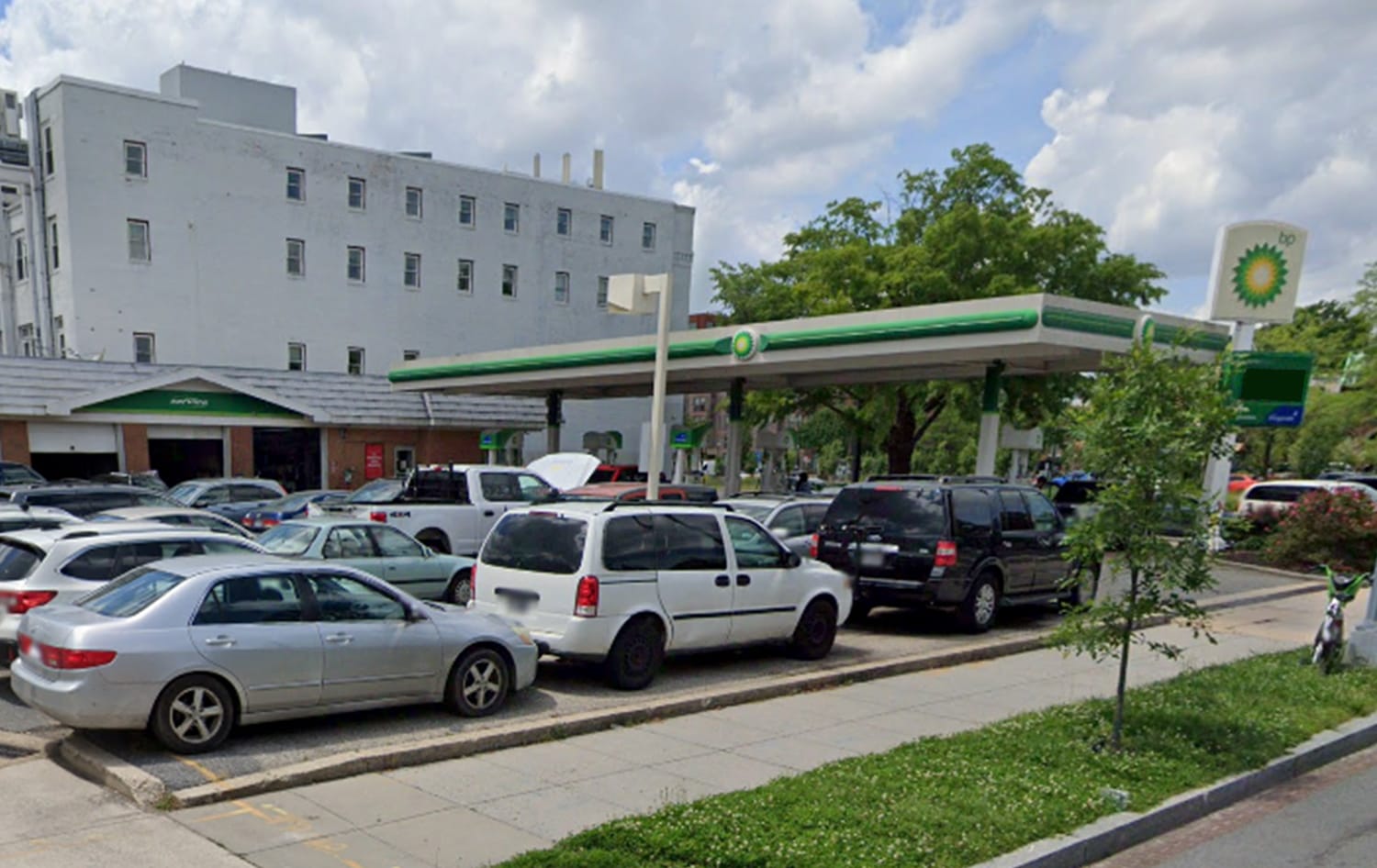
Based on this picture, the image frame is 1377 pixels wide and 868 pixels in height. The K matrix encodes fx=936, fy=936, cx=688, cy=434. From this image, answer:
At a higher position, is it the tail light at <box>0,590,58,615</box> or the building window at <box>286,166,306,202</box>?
the building window at <box>286,166,306,202</box>

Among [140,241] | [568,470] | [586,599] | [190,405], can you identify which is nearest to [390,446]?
[190,405]

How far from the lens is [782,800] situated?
570 cm

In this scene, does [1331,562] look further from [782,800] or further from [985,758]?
[782,800]

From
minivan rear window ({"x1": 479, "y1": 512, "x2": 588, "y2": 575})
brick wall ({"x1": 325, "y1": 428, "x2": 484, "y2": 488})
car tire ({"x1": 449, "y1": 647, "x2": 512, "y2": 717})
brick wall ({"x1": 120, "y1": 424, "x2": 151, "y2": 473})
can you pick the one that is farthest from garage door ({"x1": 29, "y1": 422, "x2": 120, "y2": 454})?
car tire ({"x1": 449, "y1": 647, "x2": 512, "y2": 717})

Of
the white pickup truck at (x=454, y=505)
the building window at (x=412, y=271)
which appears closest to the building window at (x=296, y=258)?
the building window at (x=412, y=271)

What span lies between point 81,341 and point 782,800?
38.3m

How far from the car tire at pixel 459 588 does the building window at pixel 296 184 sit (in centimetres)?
3281

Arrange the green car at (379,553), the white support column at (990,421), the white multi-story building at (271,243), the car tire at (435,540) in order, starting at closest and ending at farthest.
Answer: the green car at (379,553), the car tire at (435,540), the white support column at (990,421), the white multi-story building at (271,243)

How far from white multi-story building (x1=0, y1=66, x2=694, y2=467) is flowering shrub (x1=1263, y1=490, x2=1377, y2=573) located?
34451mm

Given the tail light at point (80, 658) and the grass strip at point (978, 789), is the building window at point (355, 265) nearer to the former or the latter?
the tail light at point (80, 658)

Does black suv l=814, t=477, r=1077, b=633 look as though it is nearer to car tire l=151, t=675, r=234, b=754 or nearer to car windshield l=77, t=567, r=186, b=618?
car tire l=151, t=675, r=234, b=754

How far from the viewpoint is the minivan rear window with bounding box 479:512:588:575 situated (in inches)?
338

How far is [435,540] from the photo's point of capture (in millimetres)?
15883

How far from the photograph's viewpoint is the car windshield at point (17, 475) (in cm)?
2131
